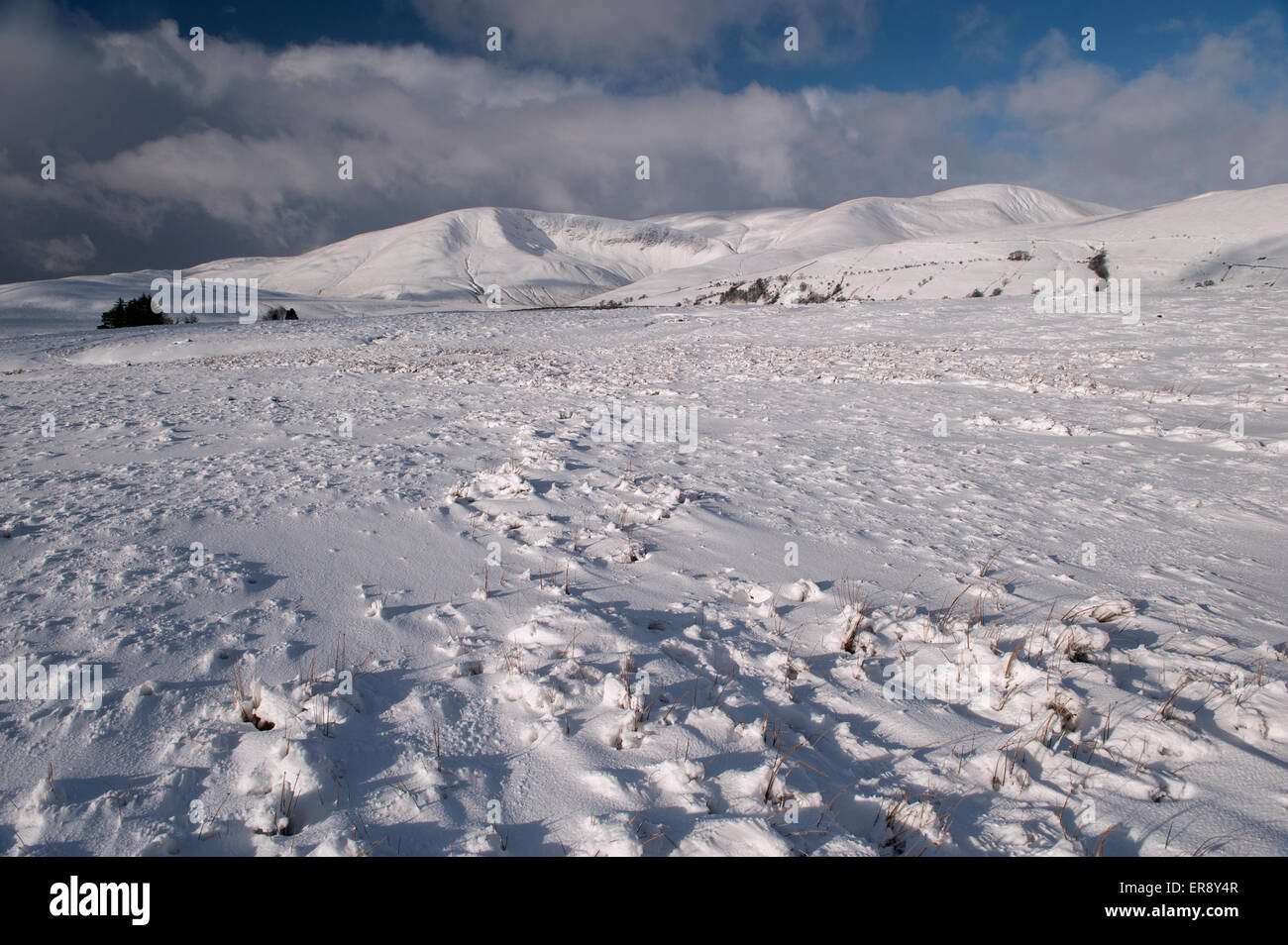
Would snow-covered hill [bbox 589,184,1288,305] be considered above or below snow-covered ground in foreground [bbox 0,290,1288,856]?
above

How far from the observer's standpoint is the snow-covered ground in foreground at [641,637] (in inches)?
111

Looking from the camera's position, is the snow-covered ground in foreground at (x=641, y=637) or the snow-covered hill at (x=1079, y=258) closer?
the snow-covered ground in foreground at (x=641, y=637)

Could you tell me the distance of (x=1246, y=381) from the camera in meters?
13.8

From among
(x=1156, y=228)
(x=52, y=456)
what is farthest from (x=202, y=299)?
(x=1156, y=228)

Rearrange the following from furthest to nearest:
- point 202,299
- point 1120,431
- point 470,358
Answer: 1. point 202,299
2. point 470,358
3. point 1120,431

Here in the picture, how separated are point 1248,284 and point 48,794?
5267cm

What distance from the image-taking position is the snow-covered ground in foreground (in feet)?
9.22

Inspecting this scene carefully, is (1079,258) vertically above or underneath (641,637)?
above

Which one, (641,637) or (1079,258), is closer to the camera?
(641,637)

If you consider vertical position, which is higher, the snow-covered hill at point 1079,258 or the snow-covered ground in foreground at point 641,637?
the snow-covered hill at point 1079,258

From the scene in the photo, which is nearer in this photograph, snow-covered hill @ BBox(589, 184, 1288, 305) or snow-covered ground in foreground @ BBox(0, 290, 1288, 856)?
snow-covered ground in foreground @ BBox(0, 290, 1288, 856)

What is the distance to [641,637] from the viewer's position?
4234 mm

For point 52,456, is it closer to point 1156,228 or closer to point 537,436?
point 537,436
